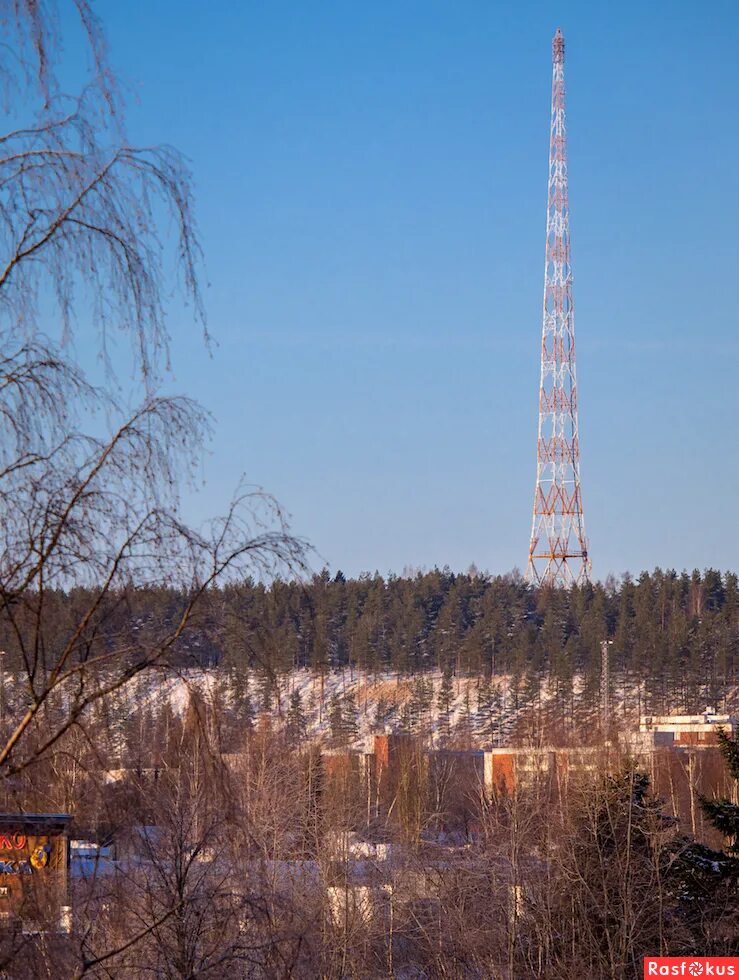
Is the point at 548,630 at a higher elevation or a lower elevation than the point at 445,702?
higher

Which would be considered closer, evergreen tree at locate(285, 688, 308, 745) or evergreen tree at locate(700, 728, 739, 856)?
evergreen tree at locate(285, 688, 308, 745)

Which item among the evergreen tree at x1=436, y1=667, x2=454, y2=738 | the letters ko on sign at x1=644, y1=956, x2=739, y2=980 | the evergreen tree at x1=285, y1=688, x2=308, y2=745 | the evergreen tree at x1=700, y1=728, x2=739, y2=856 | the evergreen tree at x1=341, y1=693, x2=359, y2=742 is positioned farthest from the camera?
the evergreen tree at x1=436, y1=667, x2=454, y2=738

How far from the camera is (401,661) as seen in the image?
9862 cm

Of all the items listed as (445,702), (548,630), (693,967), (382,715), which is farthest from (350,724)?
(693,967)

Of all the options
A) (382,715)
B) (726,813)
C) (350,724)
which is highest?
(382,715)

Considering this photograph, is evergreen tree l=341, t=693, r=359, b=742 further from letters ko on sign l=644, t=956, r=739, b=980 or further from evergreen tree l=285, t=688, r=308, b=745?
evergreen tree l=285, t=688, r=308, b=745

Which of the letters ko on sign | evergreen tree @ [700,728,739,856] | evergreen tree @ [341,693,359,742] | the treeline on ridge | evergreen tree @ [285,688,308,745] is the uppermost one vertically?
the treeline on ridge

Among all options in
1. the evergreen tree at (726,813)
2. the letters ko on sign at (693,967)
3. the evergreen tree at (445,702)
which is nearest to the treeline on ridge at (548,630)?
the evergreen tree at (445,702)

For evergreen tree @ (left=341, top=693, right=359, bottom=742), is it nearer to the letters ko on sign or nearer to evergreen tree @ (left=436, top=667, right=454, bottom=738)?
evergreen tree @ (left=436, top=667, right=454, bottom=738)

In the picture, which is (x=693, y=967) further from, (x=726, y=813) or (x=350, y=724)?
(x=350, y=724)

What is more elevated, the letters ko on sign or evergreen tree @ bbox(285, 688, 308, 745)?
evergreen tree @ bbox(285, 688, 308, 745)

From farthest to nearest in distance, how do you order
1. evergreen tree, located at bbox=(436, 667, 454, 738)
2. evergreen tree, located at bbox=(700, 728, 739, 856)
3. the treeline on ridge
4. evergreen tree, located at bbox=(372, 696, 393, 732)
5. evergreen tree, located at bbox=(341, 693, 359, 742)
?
1. evergreen tree, located at bbox=(372, 696, 393, 732)
2. evergreen tree, located at bbox=(436, 667, 454, 738)
3. the treeline on ridge
4. evergreen tree, located at bbox=(341, 693, 359, 742)
5. evergreen tree, located at bbox=(700, 728, 739, 856)

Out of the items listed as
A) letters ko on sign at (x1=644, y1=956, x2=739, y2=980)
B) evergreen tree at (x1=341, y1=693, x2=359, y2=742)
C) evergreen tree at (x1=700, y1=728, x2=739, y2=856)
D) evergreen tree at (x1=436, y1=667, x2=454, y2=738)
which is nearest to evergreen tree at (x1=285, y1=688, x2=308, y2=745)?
letters ko on sign at (x1=644, y1=956, x2=739, y2=980)

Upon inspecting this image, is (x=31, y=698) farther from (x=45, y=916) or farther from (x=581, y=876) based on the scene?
(x=581, y=876)
